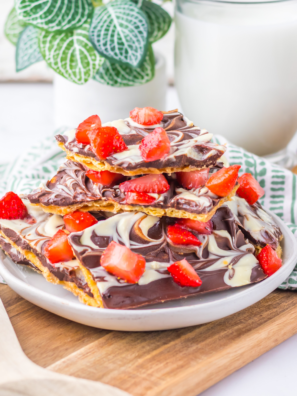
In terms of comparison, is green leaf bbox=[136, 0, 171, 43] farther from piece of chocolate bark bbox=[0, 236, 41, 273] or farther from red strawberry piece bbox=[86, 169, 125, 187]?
piece of chocolate bark bbox=[0, 236, 41, 273]

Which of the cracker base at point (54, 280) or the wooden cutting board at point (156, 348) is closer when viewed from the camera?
the wooden cutting board at point (156, 348)

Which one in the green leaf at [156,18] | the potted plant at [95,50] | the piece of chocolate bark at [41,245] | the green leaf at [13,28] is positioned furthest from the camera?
the green leaf at [13,28]

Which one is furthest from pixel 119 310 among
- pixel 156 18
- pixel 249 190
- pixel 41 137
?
pixel 41 137

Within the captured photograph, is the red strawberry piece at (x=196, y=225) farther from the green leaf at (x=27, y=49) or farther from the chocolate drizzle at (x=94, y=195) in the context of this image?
the green leaf at (x=27, y=49)

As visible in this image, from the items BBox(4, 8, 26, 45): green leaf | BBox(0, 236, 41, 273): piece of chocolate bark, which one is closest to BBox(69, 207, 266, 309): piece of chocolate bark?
BBox(0, 236, 41, 273): piece of chocolate bark

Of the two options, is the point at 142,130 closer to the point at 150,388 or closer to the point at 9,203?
the point at 9,203

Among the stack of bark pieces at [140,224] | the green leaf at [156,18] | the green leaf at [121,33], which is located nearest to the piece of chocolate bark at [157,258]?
the stack of bark pieces at [140,224]
